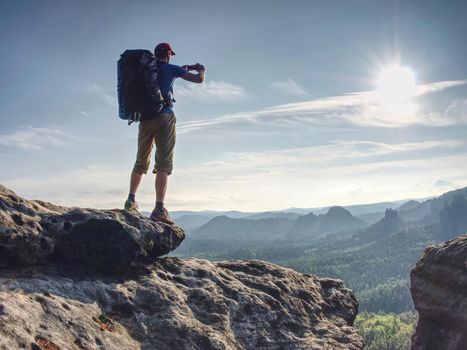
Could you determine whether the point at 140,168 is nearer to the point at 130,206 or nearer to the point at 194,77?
the point at 130,206

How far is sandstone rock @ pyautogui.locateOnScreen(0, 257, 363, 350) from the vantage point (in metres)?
11.4

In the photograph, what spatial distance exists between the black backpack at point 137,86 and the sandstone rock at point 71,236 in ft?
13.5

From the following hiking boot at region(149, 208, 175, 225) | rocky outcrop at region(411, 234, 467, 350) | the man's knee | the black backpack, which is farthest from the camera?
rocky outcrop at region(411, 234, 467, 350)

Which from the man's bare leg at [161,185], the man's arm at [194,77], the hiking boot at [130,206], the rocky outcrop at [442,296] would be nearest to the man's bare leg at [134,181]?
the hiking boot at [130,206]

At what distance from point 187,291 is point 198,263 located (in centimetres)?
288

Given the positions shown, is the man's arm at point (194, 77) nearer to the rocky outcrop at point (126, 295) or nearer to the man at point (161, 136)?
the man at point (161, 136)

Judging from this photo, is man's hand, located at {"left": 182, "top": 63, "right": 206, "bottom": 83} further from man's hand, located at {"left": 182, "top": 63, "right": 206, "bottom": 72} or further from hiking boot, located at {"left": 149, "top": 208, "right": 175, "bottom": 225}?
hiking boot, located at {"left": 149, "top": 208, "right": 175, "bottom": 225}

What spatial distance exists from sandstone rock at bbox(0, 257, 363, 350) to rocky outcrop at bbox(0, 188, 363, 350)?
39mm

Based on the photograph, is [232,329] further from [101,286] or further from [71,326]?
[71,326]

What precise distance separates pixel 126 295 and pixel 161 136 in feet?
22.4

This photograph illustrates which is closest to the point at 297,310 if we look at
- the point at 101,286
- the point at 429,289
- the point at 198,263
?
the point at 198,263

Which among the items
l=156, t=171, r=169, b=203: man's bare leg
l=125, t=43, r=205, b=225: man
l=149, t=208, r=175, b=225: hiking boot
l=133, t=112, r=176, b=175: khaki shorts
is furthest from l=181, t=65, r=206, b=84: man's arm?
l=149, t=208, r=175, b=225: hiking boot

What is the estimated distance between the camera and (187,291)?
16.5 metres

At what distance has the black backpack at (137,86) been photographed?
53.1ft
